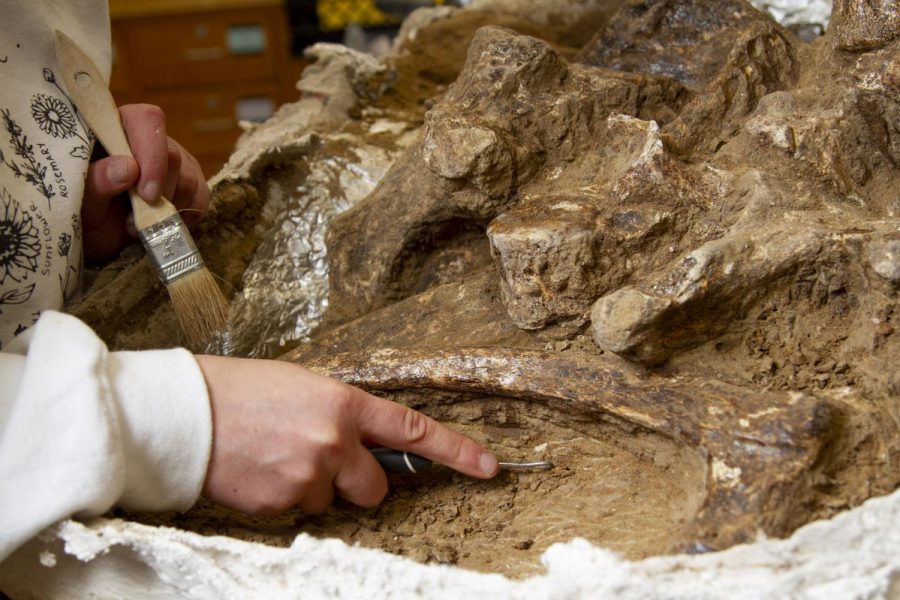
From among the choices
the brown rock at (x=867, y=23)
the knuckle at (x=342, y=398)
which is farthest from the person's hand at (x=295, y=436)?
the brown rock at (x=867, y=23)

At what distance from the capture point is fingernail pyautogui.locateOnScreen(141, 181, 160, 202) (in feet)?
4.36

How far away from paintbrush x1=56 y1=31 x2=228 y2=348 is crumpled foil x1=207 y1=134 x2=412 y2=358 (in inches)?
4.3

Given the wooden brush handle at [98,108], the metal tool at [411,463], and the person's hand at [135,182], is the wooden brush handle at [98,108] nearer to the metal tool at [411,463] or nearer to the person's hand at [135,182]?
the person's hand at [135,182]

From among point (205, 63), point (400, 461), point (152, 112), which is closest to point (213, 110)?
point (205, 63)

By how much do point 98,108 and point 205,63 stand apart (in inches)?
95.6

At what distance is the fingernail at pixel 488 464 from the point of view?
1.04 metres

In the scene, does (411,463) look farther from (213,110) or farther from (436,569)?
(213,110)

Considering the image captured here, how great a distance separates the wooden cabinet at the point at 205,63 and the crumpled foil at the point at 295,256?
1.95m

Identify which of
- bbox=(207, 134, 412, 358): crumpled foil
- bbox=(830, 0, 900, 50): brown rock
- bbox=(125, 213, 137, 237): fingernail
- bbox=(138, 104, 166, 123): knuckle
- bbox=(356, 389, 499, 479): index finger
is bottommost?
bbox=(207, 134, 412, 358): crumpled foil

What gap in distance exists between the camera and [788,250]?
974 millimetres

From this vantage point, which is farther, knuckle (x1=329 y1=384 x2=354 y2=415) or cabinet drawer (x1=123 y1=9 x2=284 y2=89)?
cabinet drawer (x1=123 y1=9 x2=284 y2=89)

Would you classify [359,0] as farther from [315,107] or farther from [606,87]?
[606,87]

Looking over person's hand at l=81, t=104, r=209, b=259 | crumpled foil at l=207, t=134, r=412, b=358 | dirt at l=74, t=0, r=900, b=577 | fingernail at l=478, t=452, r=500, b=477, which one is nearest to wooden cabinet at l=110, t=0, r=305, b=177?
crumpled foil at l=207, t=134, r=412, b=358

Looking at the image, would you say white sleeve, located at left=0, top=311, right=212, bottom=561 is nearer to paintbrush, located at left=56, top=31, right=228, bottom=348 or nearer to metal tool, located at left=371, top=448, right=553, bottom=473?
metal tool, located at left=371, top=448, right=553, bottom=473
